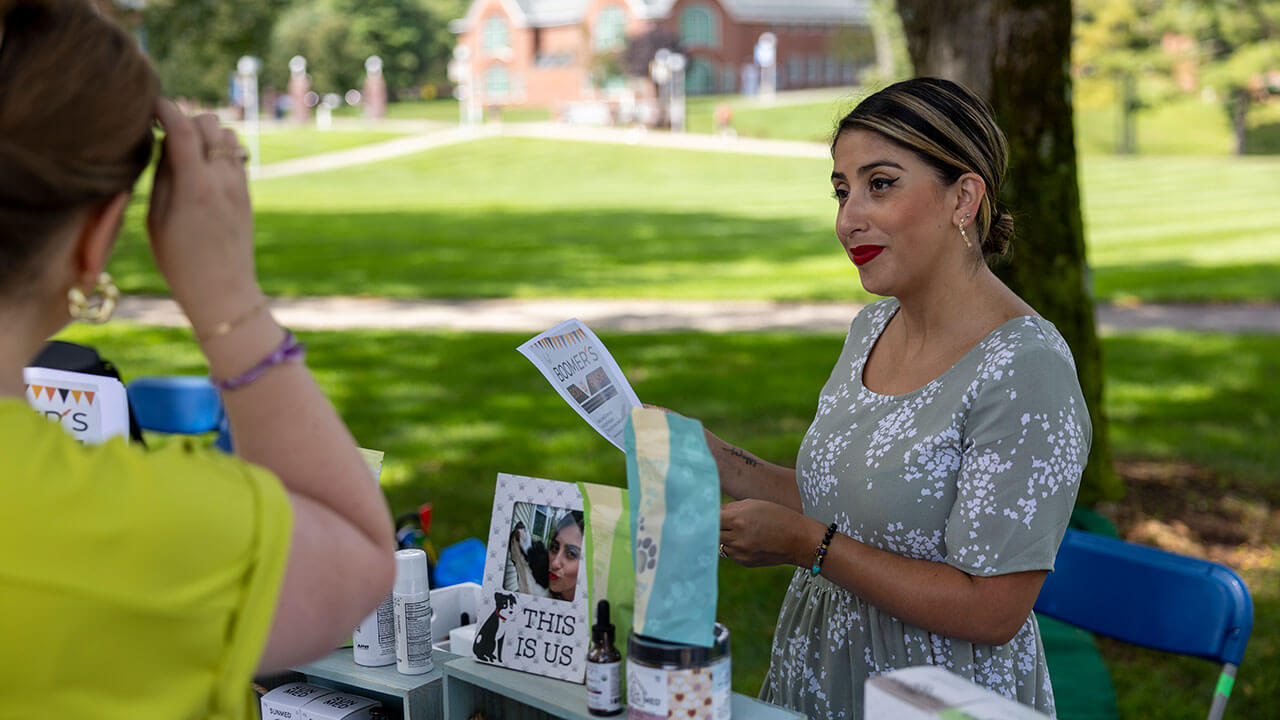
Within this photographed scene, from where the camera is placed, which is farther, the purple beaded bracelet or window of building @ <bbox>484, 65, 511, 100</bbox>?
window of building @ <bbox>484, 65, 511, 100</bbox>

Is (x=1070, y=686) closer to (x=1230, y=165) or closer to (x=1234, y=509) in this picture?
(x=1234, y=509)

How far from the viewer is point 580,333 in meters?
1.94

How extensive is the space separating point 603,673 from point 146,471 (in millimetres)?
814

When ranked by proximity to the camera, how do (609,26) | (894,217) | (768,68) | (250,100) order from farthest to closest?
(768,68) < (609,26) < (250,100) < (894,217)

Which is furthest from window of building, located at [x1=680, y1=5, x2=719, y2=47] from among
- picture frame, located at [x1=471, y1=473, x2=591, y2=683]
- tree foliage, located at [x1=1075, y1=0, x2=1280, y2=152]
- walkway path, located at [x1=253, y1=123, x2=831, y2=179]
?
picture frame, located at [x1=471, y1=473, x2=591, y2=683]

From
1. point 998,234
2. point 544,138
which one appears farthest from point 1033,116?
point 544,138

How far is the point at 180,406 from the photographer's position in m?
5.04

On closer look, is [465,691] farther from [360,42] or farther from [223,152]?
[360,42]

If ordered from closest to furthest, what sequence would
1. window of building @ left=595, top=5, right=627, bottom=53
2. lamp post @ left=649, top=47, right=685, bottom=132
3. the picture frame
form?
the picture frame → lamp post @ left=649, top=47, right=685, bottom=132 → window of building @ left=595, top=5, right=627, bottom=53

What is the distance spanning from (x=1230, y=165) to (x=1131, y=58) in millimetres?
6545

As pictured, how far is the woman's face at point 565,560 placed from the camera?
183 cm

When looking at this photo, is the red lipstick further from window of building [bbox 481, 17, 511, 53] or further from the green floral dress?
window of building [bbox 481, 17, 511, 53]

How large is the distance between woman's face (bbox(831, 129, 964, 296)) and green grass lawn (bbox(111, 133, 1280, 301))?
1.32 meters

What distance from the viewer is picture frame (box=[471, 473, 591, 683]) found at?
1.82 m
